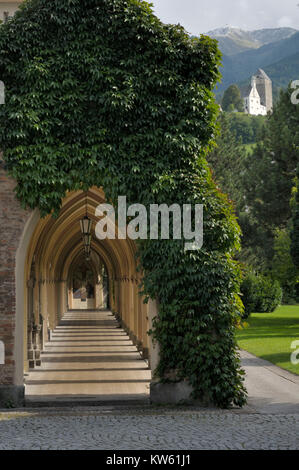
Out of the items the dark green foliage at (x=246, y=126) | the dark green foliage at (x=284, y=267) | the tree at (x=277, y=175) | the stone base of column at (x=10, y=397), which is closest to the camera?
the stone base of column at (x=10, y=397)

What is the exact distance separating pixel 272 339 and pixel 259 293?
16099mm

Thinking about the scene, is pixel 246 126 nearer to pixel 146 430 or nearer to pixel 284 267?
pixel 284 267

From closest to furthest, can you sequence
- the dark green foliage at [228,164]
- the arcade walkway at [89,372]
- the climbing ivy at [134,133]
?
the climbing ivy at [134,133] → the arcade walkway at [89,372] → the dark green foliage at [228,164]

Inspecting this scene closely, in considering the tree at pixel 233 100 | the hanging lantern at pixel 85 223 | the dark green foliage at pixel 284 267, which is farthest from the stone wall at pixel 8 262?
the tree at pixel 233 100

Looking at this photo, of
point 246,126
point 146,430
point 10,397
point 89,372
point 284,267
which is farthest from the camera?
point 246,126

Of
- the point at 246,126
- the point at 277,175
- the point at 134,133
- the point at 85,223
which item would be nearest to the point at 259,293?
the point at 277,175

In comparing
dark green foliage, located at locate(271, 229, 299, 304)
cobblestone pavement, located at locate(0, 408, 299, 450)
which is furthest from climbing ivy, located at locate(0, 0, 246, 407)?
dark green foliage, located at locate(271, 229, 299, 304)

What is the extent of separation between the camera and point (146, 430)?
27.9 ft

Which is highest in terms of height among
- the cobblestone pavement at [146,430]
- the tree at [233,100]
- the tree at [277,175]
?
the tree at [233,100]

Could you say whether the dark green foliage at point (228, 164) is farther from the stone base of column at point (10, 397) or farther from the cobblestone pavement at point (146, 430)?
the cobblestone pavement at point (146, 430)

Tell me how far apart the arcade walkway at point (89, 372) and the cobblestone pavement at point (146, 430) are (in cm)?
144

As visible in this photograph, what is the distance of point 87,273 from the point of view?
58594 mm

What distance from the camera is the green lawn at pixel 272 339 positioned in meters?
18.0

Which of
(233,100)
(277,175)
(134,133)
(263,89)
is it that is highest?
(263,89)
